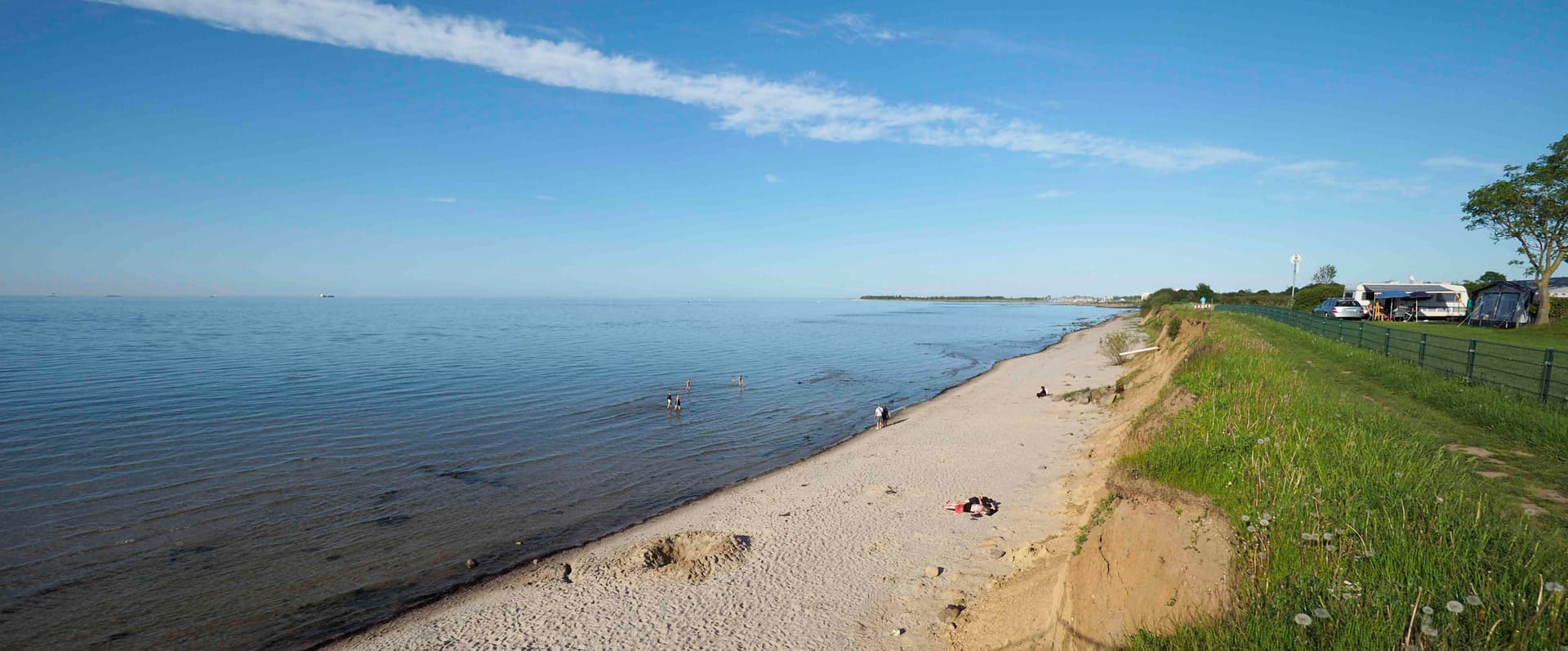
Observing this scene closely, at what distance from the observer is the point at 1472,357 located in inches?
608

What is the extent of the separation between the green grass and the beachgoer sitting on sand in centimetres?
2352

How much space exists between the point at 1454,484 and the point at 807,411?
2118 centimetres

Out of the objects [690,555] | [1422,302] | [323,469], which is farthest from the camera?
[1422,302]

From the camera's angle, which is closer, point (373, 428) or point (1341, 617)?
point (1341, 617)

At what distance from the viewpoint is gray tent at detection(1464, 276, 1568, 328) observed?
37531 millimetres

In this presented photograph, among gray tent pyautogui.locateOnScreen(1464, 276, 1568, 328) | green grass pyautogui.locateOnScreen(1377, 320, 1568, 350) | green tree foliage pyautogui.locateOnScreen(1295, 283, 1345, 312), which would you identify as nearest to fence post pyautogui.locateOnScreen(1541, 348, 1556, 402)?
green grass pyautogui.locateOnScreen(1377, 320, 1568, 350)

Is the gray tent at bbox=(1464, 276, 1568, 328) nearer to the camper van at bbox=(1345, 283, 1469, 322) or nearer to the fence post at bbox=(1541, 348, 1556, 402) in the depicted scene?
the camper van at bbox=(1345, 283, 1469, 322)

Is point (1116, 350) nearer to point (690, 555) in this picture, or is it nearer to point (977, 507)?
A: point (977, 507)

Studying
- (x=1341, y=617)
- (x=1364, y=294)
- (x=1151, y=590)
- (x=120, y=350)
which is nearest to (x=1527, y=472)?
(x=1151, y=590)

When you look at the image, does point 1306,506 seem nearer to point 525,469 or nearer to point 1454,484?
point 1454,484

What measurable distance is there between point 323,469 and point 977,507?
16.2 m

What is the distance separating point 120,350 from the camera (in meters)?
44.8

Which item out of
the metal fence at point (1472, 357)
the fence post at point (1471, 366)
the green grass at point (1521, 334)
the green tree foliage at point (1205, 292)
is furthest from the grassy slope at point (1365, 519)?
the green tree foliage at point (1205, 292)

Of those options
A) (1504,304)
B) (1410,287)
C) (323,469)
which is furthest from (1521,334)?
(323,469)
